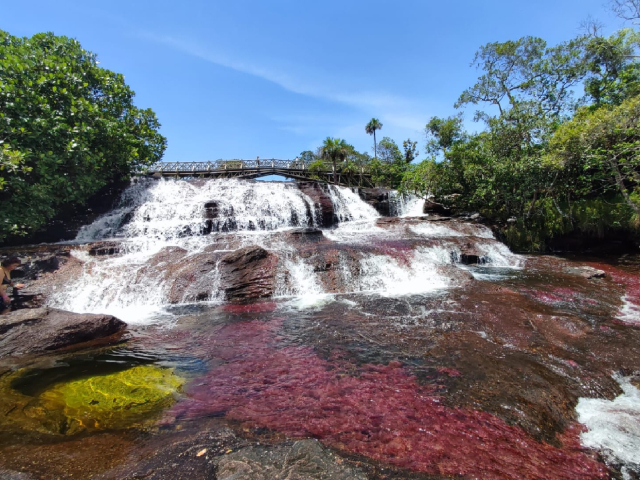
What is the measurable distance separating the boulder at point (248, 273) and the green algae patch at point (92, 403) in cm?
479

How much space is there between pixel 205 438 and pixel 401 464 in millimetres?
2016

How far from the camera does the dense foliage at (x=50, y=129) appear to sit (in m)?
11.1

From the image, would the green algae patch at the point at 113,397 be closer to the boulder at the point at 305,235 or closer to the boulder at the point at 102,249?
the boulder at the point at 102,249

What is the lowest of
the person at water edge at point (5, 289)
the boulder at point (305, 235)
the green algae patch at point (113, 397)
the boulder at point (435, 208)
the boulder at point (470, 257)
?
the green algae patch at point (113, 397)

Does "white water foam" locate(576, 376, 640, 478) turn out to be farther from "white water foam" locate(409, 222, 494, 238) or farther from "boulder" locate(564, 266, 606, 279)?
"white water foam" locate(409, 222, 494, 238)

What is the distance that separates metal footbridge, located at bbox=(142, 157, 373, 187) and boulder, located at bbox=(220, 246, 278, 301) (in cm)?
2256

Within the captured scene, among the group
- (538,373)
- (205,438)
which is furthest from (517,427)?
(205,438)

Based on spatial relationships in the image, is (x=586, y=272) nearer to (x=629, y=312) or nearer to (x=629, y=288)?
(x=629, y=288)

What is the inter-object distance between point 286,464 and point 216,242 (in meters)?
11.6

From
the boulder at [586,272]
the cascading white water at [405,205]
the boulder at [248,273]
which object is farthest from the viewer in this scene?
the cascading white water at [405,205]

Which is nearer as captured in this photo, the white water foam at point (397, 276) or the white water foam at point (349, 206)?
the white water foam at point (397, 276)

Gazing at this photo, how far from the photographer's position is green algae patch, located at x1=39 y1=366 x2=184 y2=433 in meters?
3.42

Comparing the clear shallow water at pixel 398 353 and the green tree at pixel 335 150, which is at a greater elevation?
the green tree at pixel 335 150

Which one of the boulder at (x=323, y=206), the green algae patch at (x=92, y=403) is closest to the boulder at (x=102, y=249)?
the green algae patch at (x=92, y=403)
